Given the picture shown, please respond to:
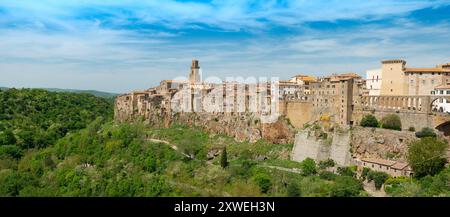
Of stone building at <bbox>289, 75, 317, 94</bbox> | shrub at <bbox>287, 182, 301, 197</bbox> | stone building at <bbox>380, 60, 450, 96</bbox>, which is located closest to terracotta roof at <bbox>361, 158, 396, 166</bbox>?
shrub at <bbox>287, 182, 301, 197</bbox>

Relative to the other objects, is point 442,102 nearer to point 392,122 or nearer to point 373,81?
point 392,122

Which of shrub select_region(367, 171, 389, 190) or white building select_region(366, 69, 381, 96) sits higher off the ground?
white building select_region(366, 69, 381, 96)

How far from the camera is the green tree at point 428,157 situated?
15125 millimetres

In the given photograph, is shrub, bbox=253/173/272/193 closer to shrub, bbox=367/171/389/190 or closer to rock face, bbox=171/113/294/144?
shrub, bbox=367/171/389/190

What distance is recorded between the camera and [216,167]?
19.9 m

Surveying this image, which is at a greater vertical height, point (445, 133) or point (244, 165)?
point (445, 133)

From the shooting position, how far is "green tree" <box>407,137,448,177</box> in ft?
49.6

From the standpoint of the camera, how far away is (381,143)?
17688 millimetres

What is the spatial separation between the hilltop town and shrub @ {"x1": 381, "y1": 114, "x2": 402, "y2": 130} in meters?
0.15

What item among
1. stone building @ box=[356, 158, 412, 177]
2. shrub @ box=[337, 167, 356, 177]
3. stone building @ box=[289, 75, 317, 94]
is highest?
stone building @ box=[289, 75, 317, 94]

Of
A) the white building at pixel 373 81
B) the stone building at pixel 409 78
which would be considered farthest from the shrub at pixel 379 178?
the white building at pixel 373 81
